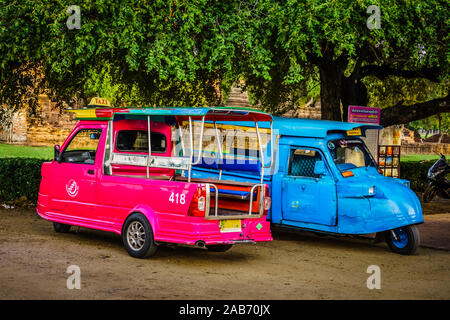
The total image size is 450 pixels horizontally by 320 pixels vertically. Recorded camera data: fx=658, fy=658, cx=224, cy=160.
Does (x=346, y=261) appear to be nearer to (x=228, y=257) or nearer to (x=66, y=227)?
(x=228, y=257)

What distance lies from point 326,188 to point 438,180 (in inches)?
363

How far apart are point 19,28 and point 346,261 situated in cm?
842

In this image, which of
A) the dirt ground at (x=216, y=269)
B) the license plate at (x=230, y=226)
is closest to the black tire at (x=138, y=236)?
the dirt ground at (x=216, y=269)

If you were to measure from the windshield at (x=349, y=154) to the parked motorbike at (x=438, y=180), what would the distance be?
26.3 feet

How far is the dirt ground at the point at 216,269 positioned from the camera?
298 inches

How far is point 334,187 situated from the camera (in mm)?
11055

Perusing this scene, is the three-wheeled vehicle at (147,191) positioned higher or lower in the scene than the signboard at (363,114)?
lower

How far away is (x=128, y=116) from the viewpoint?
1102 centimetres

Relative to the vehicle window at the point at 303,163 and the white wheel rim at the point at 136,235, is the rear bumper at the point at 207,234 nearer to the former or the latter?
the white wheel rim at the point at 136,235

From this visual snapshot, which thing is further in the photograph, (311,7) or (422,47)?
(422,47)

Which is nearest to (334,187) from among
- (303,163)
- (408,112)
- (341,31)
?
(303,163)

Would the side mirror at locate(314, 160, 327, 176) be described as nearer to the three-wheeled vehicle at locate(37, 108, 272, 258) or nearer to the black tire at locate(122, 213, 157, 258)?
the three-wheeled vehicle at locate(37, 108, 272, 258)

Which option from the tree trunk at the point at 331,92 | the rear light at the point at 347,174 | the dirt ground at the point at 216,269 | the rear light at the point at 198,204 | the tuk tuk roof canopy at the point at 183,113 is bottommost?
the dirt ground at the point at 216,269

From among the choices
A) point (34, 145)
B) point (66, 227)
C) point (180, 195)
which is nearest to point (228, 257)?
point (180, 195)
